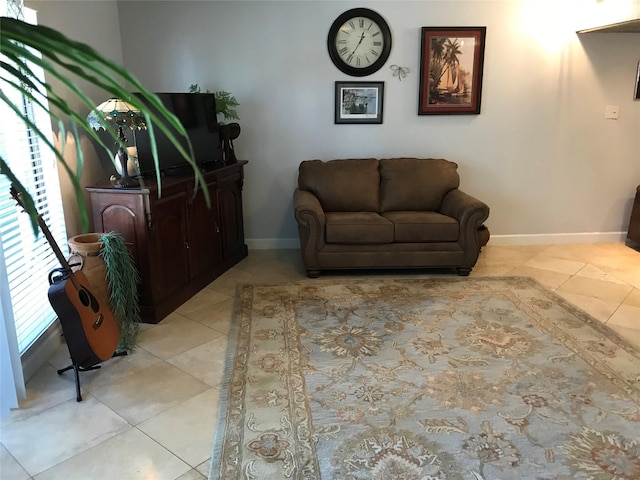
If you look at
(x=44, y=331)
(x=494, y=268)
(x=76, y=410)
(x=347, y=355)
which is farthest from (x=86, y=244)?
(x=494, y=268)

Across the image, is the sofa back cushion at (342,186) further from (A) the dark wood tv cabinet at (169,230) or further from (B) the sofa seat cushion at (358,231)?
(A) the dark wood tv cabinet at (169,230)

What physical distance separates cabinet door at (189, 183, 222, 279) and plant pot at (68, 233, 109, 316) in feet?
2.85

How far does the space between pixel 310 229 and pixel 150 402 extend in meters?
1.89

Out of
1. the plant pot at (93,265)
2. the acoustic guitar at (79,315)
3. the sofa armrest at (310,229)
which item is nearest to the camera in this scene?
the acoustic guitar at (79,315)

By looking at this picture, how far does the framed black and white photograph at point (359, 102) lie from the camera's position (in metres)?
4.57

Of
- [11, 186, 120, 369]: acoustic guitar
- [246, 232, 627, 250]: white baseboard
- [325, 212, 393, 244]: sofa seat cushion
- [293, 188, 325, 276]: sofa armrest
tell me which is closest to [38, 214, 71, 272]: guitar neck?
[11, 186, 120, 369]: acoustic guitar

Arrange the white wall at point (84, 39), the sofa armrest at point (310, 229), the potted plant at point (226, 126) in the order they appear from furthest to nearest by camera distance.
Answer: the potted plant at point (226, 126) < the sofa armrest at point (310, 229) < the white wall at point (84, 39)

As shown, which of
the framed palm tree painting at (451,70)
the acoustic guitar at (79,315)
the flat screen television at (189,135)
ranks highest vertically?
the framed palm tree painting at (451,70)

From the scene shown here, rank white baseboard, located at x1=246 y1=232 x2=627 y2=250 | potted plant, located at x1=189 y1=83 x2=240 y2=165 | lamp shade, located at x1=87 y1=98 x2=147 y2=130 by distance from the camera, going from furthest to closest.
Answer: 1. white baseboard, located at x1=246 y1=232 x2=627 y2=250
2. potted plant, located at x1=189 y1=83 x2=240 y2=165
3. lamp shade, located at x1=87 y1=98 x2=147 y2=130

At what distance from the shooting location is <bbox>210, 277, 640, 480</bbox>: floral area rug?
2004mm

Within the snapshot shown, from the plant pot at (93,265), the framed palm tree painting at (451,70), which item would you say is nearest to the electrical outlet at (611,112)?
the framed palm tree painting at (451,70)

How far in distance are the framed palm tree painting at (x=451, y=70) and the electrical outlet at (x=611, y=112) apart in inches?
49.1

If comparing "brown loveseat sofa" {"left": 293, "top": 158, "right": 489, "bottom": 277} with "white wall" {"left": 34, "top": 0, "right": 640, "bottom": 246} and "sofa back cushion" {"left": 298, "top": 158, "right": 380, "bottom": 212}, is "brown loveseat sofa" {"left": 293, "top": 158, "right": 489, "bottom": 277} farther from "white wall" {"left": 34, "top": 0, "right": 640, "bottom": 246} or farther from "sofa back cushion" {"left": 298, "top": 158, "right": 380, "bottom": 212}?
"white wall" {"left": 34, "top": 0, "right": 640, "bottom": 246}

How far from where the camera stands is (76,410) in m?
2.36
